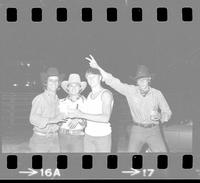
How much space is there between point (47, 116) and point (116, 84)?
3.09 feet

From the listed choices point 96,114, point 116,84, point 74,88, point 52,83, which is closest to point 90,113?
point 96,114

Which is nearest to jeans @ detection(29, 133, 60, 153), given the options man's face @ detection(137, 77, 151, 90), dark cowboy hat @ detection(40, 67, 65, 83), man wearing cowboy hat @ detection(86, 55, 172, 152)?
dark cowboy hat @ detection(40, 67, 65, 83)

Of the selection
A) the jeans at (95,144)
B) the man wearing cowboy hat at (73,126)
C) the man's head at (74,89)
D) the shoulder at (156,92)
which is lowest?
the jeans at (95,144)

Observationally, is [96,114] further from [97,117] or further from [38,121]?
[38,121]

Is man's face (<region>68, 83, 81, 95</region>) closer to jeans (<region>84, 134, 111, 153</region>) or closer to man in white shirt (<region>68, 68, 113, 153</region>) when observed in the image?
man in white shirt (<region>68, 68, 113, 153</region>)

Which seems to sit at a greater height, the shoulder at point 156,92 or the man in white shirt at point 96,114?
the shoulder at point 156,92

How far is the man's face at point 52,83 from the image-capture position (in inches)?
325

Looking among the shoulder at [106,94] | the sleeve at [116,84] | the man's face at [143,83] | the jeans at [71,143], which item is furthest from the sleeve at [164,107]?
the jeans at [71,143]

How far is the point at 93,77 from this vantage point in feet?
27.1

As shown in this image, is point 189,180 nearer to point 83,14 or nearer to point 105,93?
point 105,93

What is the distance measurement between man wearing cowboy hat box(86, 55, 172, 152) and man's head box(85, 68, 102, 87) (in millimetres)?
49

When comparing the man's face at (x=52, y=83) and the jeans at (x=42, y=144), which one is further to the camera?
the jeans at (x=42, y=144)

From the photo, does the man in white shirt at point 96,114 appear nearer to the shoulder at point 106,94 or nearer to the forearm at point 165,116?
the shoulder at point 106,94

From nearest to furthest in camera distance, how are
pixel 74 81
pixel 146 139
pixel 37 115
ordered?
pixel 74 81 < pixel 37 115 < pixel 146 139
